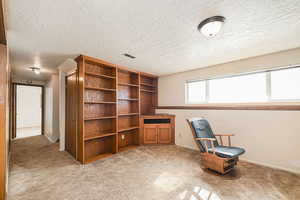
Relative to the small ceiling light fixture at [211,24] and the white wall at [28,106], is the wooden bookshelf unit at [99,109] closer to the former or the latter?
the small ceiling light fixture at [211,24]

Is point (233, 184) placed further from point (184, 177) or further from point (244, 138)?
point (244, 138)

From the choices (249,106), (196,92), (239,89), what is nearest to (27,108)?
(196,92)

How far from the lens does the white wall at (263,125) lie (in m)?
2.36

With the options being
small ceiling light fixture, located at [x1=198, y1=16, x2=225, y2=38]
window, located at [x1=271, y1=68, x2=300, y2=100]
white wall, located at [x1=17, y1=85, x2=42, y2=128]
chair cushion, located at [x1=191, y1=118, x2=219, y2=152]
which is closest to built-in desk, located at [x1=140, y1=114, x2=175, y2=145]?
chair cushion, located at [x1=191, y1=118, x2=219, y2=152]

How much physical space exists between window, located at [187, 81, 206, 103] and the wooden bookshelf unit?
161 cm

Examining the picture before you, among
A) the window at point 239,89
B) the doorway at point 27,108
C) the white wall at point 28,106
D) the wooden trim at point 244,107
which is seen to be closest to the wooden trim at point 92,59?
the wooden trim at point 244,107

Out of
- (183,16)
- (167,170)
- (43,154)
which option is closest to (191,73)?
(183,16)

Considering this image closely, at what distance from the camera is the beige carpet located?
173cm

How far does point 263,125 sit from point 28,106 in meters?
10.5

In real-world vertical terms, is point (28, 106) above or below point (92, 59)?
below

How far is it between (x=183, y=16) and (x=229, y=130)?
9.25 ft

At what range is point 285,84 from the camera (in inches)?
99.4

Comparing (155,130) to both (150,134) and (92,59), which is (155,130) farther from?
(92,59)

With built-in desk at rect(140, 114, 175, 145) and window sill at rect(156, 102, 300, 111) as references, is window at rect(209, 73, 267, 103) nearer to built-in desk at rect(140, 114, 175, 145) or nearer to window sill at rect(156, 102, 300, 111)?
window sill at rect(156, 102, 300, 111)
